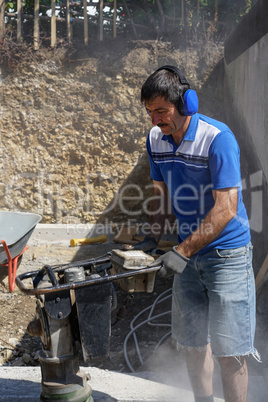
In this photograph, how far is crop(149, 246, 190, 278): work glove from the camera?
2.07 meters

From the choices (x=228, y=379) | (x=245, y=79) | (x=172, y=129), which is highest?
(x=245, y=79)

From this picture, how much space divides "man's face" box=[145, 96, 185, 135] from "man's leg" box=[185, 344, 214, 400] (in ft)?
4.23

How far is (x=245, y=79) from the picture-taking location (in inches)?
217

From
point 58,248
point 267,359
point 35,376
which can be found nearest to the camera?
point 35,376

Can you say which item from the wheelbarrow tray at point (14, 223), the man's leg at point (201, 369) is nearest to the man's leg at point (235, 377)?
the man's leg at point (201, 369)

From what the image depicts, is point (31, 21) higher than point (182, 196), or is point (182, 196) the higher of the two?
point (31, 21)

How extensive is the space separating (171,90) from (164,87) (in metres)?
0.04

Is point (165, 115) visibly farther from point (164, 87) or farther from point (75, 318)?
point (75, 318)

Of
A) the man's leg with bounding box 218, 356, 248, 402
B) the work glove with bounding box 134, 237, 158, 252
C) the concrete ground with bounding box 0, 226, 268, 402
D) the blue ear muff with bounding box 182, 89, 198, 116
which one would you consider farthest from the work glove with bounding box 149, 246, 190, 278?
the concrete ground with bounding box 0, 226, 268, 402

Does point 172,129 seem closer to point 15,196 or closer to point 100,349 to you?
point 100,349

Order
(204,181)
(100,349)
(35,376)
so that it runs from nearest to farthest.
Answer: (100,349)
(204,181)
(35,376)

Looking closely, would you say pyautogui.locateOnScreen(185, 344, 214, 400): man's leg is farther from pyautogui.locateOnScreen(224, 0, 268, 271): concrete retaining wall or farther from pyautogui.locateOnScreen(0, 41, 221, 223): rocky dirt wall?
pyautogui.locateOnScreen(0, 41, 221, 223): rocky dirt wall

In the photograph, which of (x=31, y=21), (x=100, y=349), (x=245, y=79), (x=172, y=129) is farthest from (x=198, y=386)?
(x=31, y=21)

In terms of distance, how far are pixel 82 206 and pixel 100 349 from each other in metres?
5.35
